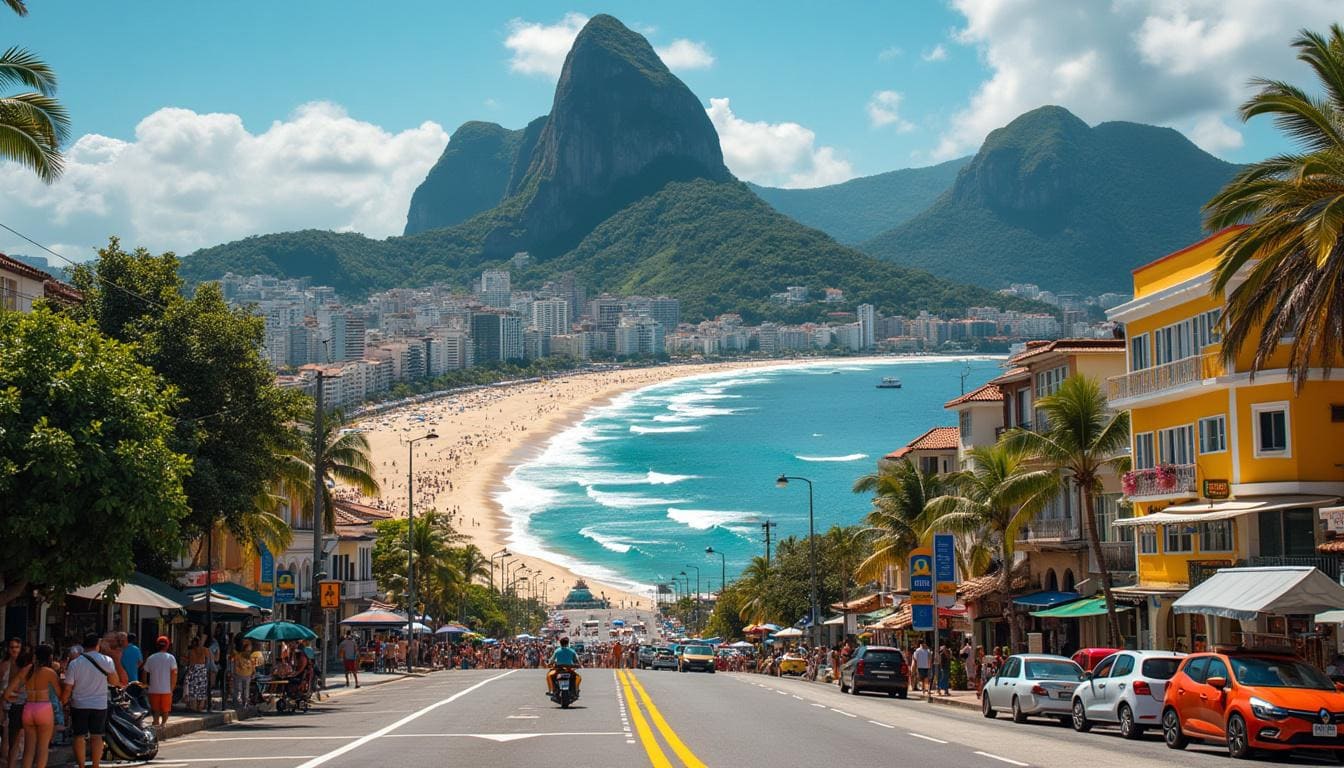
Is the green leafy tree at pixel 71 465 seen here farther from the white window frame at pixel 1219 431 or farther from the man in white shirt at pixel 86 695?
the white window frame at pixel 1219 431

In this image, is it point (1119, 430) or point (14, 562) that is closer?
point (14, 562)

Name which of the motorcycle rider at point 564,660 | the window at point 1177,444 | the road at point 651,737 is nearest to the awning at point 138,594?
the road at point 651,737

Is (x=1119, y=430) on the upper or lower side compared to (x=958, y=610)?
upper

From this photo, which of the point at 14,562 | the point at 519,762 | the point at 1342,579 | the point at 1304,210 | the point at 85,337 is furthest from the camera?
the point at 1342,579

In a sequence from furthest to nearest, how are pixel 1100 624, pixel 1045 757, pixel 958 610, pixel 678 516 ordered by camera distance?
pixel 678 516 < pixel 958 610 < pixel 1100 624 < pixel 1045 757

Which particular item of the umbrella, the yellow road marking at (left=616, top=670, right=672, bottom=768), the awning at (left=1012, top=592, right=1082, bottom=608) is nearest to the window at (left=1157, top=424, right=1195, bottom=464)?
the awning at (left=1012, top=592, right=1082, bottom=608)

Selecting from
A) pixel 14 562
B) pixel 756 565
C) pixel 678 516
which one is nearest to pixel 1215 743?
pixel 14 562

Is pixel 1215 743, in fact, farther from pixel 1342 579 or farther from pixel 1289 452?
pixel 1289 452

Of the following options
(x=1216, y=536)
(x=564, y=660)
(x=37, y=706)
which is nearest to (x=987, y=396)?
(x=1216, y=536)
